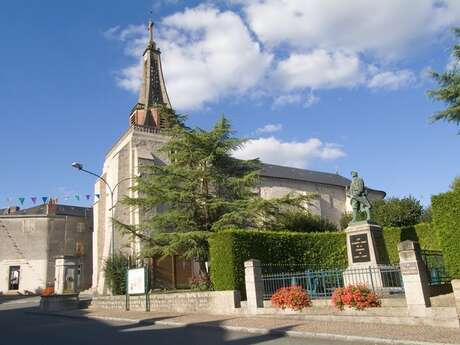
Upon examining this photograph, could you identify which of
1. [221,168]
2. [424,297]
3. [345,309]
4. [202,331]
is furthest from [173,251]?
[424,297]

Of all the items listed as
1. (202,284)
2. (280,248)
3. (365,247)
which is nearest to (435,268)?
(365,247)

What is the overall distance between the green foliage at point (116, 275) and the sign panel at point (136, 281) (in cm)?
377

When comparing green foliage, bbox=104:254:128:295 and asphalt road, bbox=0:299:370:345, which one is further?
green foliage, bbox=104:254:128:295

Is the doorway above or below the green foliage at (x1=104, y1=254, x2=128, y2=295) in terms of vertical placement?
above

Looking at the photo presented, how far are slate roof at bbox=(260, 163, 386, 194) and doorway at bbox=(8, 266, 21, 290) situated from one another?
25.1 metres

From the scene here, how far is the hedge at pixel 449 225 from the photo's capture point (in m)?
10.5

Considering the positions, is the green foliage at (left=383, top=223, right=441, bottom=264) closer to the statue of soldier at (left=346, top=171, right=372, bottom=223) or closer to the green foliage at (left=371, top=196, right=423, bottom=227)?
the statue of soldier at (left=346, top=171, right=372, bottom=223)

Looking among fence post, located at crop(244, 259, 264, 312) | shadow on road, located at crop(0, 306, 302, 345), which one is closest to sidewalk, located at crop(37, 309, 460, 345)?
shadow on road, located at crop(0, 306, 302, 345)

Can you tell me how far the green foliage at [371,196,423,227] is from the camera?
31406 mm

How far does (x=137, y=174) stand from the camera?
3222 cm

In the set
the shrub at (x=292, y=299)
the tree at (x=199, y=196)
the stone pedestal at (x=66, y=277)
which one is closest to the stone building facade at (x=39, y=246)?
the stone pedestal at (x=66, y=277)

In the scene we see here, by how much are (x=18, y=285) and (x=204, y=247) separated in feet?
92.4

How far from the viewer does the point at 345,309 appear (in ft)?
36.8

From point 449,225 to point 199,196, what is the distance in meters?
11.9
